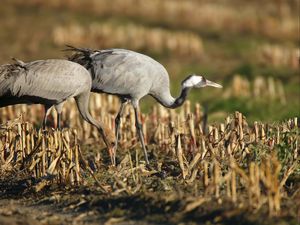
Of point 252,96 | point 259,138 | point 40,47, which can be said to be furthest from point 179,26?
point 259,138

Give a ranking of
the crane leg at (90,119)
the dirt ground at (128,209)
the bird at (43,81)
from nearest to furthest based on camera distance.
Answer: the dirt ground at (128,209), the bird at (43,81), the crane leg at (90,119)

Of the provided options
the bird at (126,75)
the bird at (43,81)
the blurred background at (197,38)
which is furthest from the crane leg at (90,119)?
the blurred background at (197,38)

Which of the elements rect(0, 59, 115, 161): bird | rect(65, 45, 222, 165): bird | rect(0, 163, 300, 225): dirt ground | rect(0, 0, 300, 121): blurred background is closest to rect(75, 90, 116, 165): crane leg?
rect(0, 59, 115, 161): bird

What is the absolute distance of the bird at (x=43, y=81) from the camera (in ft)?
31.0

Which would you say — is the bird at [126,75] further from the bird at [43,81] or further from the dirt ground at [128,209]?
the dirt ground at [128,209]

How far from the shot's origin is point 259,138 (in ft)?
29.7

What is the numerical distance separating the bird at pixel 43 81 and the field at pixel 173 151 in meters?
0.37

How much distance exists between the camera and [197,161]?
838cm

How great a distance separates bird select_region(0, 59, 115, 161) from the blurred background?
14.6 feet

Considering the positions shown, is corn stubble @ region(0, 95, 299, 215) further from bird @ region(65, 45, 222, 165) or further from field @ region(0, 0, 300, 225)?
bird @ region(65, 45, 222, 165)

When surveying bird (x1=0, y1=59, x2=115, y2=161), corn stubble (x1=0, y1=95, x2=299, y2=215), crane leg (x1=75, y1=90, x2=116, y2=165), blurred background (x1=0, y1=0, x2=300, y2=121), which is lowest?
corn stubble (x1=0, y1=95, x2=299, y2=215)

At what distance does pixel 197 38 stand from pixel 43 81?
13.5 meters

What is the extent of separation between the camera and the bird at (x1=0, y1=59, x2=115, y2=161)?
9.46m

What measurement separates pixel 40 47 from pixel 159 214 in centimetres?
1539
